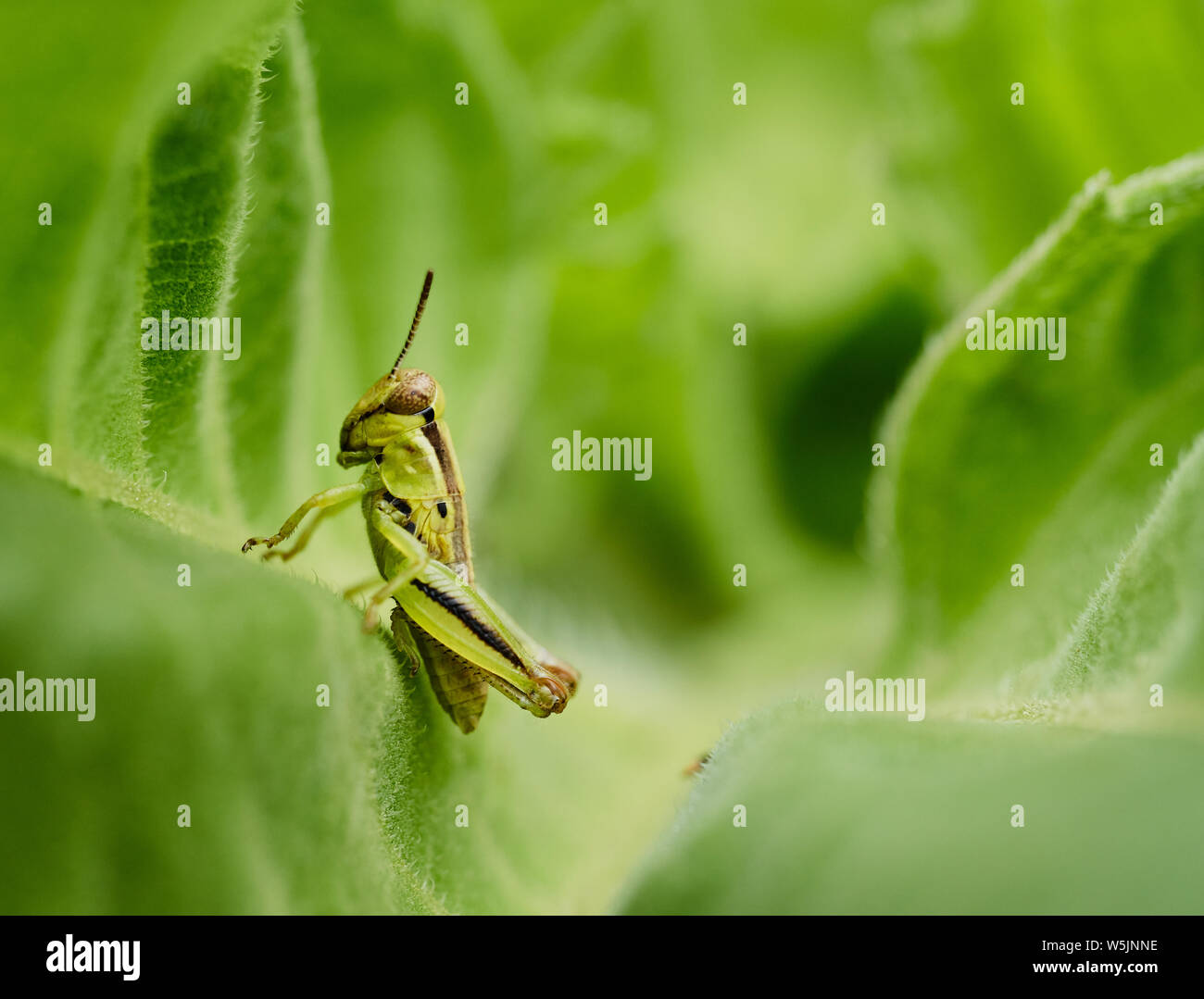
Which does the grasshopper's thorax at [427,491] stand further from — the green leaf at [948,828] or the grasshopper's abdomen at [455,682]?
the green leaf at [948,828]

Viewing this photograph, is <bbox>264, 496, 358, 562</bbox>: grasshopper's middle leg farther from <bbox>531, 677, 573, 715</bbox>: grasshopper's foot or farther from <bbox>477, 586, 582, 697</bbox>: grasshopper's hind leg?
<bbox>531, 677, 573, 715</bbox>: grasshopper's foot

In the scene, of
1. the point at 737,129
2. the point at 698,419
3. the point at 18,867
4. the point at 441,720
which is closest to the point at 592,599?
the point at 698,419

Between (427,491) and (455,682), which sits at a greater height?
(427,491)

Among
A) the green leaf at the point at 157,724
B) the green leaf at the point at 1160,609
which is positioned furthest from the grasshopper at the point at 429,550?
the green leaf at the point at 1160,609

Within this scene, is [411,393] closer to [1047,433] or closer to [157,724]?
[157,724]

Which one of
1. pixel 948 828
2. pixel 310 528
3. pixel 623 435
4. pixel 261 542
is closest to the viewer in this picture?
pixel 948 828

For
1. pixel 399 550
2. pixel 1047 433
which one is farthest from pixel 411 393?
pixel 1047 433
